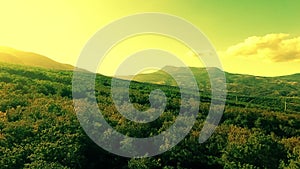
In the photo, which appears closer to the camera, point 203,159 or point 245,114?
point 203,159

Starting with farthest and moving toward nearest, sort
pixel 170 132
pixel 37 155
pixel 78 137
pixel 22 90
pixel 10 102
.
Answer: pixel 22 90 < pixel 10 102 < pixel 170 132 < pixel 78 137 < pixel 37 155

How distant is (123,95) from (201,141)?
39.0 feet

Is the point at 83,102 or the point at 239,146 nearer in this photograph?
the point at 239,146

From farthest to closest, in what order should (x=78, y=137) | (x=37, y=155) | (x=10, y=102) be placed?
(x=10, y=102)
(x=78, y=137)
(x=37, y=155)

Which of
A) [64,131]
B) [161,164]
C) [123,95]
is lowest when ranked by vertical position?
[161,164]

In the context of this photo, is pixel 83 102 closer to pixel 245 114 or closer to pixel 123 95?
pixel 123 95

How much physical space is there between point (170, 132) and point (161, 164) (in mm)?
2306

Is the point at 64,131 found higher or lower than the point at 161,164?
higher

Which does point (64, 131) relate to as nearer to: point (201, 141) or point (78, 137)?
point (78, 137)

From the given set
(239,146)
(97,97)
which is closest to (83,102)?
(97,97)

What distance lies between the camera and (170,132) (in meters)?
26.0

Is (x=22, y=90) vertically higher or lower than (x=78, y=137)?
higher

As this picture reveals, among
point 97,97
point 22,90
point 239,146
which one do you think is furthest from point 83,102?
point 239,146

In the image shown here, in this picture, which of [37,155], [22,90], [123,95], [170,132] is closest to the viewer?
[37,155]
